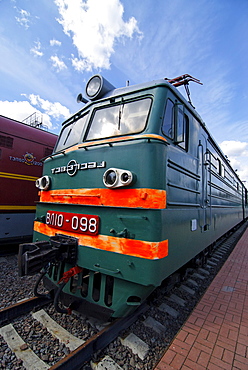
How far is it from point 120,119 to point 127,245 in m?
1.68

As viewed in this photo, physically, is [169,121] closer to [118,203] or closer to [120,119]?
[120,119]

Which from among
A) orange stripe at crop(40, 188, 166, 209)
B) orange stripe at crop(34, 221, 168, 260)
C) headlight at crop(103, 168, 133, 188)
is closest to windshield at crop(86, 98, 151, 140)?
headlight at crop(103, 168, 133, 188)

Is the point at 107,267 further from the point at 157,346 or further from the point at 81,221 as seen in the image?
the point at 157,346

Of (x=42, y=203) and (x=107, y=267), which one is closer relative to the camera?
(x=107, y=267)

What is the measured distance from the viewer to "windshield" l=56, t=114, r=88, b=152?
137 inches

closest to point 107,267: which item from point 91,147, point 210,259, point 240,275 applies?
point 91,147

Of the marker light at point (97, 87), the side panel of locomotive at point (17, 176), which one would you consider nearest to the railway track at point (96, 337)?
the side panel of locomotive at point (17, 176)

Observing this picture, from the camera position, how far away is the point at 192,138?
3629 mm

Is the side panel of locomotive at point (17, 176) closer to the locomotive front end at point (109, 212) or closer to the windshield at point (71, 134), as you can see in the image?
the windshield at point (71, 134)

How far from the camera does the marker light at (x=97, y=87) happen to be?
3.29 m

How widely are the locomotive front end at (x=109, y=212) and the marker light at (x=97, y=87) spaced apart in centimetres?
2

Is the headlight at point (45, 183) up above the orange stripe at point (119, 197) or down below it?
above


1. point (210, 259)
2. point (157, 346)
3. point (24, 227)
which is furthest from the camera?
point (210, 259)

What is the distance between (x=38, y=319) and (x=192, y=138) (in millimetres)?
3553
